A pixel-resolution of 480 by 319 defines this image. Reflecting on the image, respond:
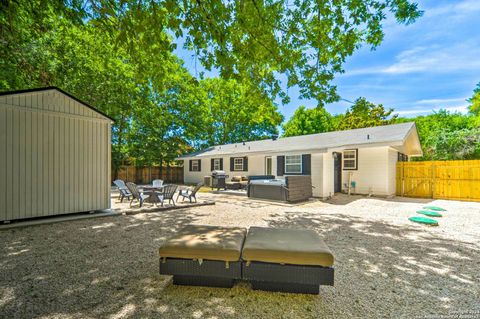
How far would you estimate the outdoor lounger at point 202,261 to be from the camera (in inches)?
103

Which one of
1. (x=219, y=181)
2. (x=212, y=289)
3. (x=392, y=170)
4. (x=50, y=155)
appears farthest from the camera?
(x=219, y=181)

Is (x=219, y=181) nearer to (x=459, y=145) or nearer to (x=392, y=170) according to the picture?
(x=392, y=170)

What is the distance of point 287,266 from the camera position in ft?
8.38

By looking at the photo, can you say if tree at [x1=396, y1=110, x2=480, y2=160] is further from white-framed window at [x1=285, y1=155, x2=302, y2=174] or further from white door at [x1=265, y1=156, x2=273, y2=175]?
white door at [x1=265, y1=156, x2=273, y2=175]

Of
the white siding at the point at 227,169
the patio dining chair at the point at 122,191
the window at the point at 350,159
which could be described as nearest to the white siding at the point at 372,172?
the window at the point at 350,159

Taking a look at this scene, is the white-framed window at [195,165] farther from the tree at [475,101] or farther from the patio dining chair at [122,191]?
the tree at [475,101]

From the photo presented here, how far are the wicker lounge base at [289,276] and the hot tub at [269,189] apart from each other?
752 centimetres

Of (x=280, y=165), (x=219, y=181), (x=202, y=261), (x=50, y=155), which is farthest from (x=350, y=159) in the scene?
(x=50, y=155)

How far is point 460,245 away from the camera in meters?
4.56

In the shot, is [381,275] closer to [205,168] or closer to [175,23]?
[175,23]

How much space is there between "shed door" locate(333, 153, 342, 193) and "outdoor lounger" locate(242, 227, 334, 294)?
36.4 feet

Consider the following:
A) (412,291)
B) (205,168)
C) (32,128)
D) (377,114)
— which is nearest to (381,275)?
(412,291)

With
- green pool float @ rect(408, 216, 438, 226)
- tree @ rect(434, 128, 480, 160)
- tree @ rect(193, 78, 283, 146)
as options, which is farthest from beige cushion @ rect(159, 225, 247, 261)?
tree @ rect(193, 78, 283, 146)

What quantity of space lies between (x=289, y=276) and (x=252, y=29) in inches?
190
